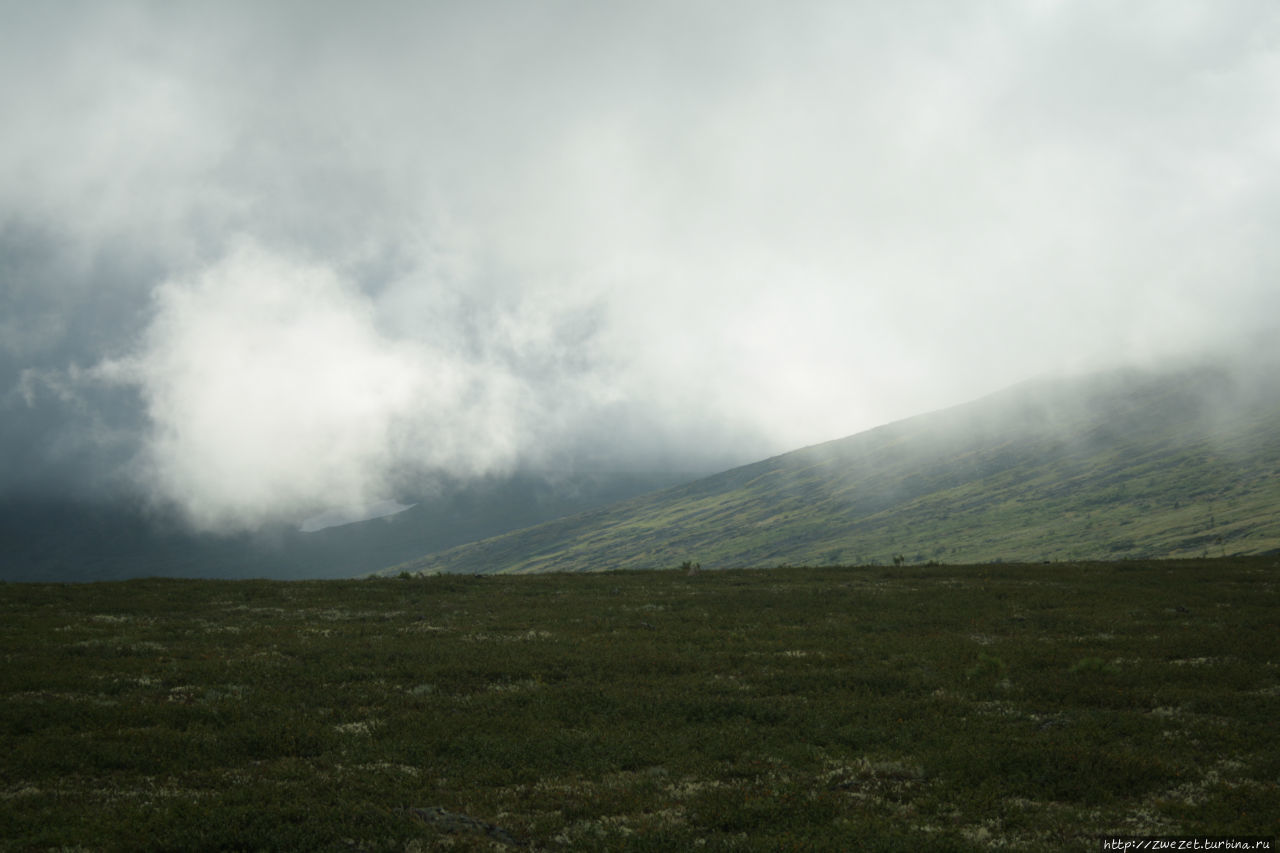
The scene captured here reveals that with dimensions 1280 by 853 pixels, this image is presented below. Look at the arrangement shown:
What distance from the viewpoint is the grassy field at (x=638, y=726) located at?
1359 centimetres

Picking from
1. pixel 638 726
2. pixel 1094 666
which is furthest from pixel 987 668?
pixel 638 726

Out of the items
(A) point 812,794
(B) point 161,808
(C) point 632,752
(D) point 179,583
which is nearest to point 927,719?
(A) point 812,794

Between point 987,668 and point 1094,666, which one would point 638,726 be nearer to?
point 987,668

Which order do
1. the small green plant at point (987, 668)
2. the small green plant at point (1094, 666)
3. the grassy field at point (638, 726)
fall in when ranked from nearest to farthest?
the grassy field at point (638, 726) < the small green plant at point (1094, 666) < the small green plant at point (987, 668)

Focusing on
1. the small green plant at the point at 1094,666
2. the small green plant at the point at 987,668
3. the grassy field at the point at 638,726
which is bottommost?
the small green plant at the point at 1094,666

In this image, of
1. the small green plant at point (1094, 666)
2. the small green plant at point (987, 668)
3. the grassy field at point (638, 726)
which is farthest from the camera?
the small green plant at point (987, 668)

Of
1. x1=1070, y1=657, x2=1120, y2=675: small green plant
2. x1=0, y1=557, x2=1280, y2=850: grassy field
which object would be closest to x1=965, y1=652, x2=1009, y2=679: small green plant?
x1=0, y1=557, x2=1280, y2=850: grassy field

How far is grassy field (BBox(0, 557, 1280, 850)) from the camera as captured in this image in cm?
1359

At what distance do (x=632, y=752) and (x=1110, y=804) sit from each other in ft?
32.6

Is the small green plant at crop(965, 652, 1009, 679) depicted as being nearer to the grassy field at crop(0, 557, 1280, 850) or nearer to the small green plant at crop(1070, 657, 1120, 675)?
the grassy field at crop(0, 557, 1280, 850)

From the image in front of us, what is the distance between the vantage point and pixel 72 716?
19266mm

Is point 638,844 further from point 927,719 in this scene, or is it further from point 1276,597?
point 1276,597

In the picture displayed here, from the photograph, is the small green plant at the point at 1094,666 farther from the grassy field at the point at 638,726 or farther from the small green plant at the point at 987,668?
the small green plant at the point at 987,668

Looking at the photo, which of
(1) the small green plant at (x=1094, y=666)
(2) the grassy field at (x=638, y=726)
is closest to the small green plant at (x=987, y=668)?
(2) the grassy field at (x=638, y=726)
